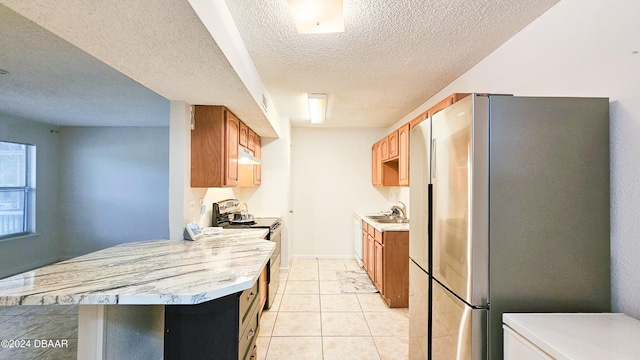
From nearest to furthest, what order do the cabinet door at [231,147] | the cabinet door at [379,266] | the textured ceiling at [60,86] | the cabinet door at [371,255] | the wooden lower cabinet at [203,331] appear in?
1. the wooden lower cabinet at [203,331]
2. the textured ceiling at [60,86]
3. the cabinet door at [231,147]
4. the cabinet door at [379,266]
5. the cabinet door at [371,255]

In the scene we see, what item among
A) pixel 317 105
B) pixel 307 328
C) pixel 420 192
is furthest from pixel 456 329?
pixel 317 105

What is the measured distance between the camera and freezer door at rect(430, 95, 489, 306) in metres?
1.27

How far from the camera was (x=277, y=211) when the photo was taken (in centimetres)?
455

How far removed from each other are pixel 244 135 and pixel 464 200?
279 centimetres

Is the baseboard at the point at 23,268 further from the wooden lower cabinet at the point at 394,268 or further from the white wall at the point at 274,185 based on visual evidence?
the wooden lower cabinet at the point at 394,268

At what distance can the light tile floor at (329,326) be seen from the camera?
237cm

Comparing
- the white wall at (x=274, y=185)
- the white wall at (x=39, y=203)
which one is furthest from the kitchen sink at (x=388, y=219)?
the white wall at (x=39, y=203)

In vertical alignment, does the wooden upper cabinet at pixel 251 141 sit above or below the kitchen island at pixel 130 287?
above

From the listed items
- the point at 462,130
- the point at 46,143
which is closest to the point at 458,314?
the point at 462,130

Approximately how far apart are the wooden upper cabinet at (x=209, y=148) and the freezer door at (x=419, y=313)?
1.92m

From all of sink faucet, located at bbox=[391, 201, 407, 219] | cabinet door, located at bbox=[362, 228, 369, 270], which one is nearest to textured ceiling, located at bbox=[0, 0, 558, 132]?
sink faucet, located at bbox=[391, 201, 407, 219]

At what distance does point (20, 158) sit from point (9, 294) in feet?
16.8

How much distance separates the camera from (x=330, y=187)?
541cm

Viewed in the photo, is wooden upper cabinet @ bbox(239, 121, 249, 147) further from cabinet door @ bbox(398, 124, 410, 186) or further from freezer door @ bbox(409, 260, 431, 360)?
freezer door @ bbox(409, 260, 431, 360)
